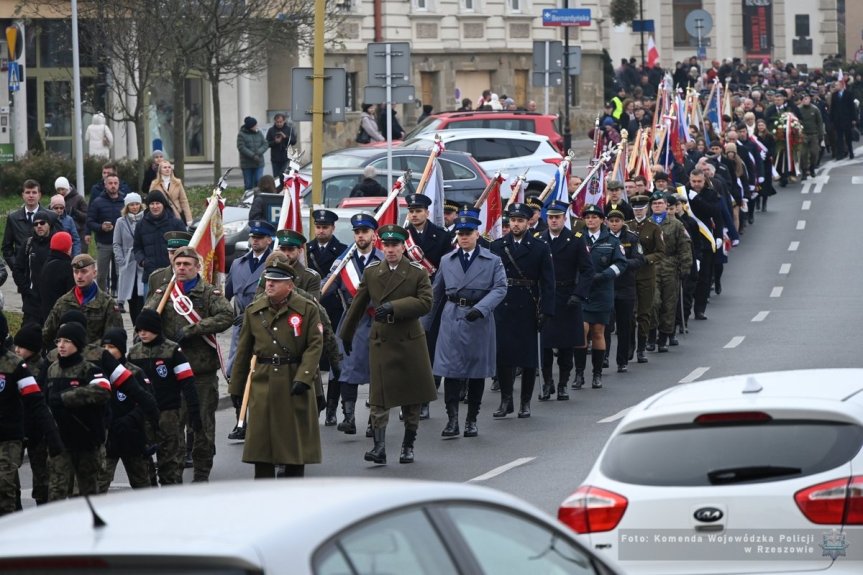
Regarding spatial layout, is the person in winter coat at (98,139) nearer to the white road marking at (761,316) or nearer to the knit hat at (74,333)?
the white road marking at (761,316)

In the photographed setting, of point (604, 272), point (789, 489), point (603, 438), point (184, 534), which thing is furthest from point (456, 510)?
point (604, 272)

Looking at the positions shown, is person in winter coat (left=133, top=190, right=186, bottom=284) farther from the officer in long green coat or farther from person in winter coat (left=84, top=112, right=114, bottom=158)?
Answer: person in winter coat (left=84, top=112, right=114, bottom=158)

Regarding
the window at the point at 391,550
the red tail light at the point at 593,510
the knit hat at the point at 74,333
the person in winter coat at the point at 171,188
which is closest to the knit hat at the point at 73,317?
the knit hat at the point at 74,333

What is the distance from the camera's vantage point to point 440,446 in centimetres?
1488

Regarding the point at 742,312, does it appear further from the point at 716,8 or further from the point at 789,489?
the point at 716,8

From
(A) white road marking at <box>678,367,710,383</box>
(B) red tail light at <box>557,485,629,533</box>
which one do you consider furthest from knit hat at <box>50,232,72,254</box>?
(B) red tail light at <box>557,485,629,533</box>

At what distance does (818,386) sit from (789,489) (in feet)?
2.42

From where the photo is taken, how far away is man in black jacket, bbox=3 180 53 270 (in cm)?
2014

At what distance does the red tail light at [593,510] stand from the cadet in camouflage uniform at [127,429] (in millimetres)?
4581

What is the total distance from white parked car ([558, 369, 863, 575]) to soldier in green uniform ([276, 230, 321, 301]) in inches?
295

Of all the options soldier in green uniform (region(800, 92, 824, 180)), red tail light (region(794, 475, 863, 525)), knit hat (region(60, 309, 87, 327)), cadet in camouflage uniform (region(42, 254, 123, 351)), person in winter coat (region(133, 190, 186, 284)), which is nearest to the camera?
red tail light (region(794, 475, 863, 525))

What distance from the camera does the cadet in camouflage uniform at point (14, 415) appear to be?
35.6 ft

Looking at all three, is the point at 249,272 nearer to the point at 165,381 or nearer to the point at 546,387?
the point at 165,381

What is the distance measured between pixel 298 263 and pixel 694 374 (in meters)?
5.34
